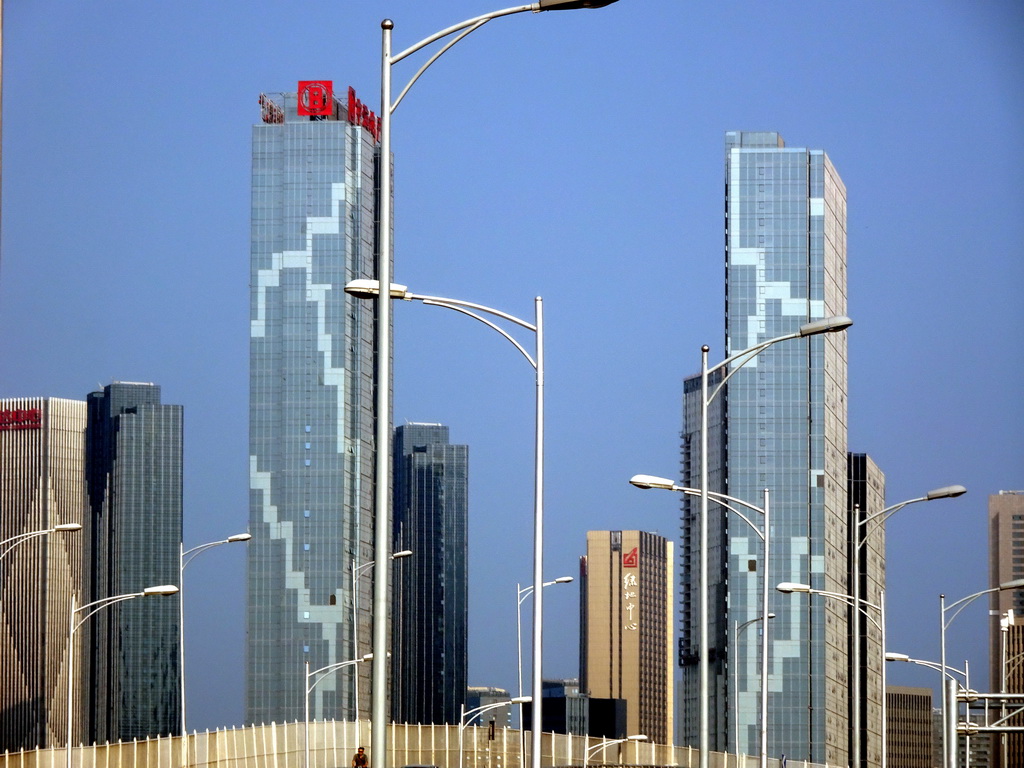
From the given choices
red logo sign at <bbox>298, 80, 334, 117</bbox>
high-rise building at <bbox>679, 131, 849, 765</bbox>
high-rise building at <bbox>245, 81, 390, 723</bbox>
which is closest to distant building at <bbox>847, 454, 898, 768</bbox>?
high-rise building at <bbox>679, 131, 849, 765</bbox>

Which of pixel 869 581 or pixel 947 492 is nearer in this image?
pixel 947 492

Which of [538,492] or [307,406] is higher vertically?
[307,406]

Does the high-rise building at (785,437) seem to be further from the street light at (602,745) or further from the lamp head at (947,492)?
the lamp head at (947,492)

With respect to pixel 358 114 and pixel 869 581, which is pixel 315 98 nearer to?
pixel 358 114

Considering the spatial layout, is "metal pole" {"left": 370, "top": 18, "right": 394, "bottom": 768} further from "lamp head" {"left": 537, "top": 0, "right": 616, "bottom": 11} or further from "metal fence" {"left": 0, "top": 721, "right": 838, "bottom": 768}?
"metal fence" {"left": 0, "top": 721, "right": 838, "bottom": 768}

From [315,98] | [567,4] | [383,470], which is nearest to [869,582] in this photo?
[315,98]

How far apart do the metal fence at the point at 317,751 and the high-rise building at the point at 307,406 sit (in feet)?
209

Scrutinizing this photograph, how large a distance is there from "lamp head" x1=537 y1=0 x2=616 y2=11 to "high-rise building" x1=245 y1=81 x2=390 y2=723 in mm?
133535

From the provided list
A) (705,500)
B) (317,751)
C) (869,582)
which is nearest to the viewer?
(705,500)

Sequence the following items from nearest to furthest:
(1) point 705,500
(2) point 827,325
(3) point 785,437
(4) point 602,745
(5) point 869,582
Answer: (2) point 827,325, (1) point 705,500, (4) point 602,745, (3) point 785,437, (5) point 869,582

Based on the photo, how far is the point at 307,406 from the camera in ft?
502

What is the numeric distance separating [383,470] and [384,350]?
4.04 ft

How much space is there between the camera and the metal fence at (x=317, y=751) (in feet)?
166

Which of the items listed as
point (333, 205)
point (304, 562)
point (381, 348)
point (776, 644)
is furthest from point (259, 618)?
point (381, 348)
